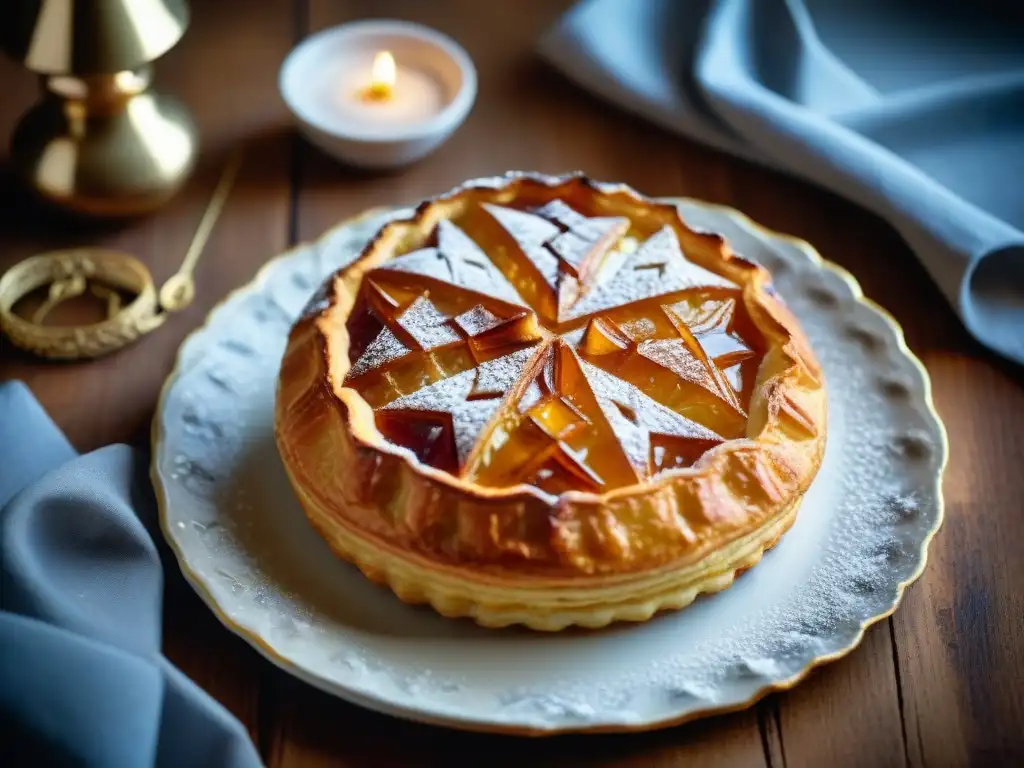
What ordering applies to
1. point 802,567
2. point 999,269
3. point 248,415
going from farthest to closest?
point 999,269 → point 248,415 → point 802,567

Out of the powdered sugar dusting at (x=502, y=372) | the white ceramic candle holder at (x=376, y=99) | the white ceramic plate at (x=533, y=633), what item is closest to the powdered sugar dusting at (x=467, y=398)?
the powdered sugar dusting at (x=502, y=372)

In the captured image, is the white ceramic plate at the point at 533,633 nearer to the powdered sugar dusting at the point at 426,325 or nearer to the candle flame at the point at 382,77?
the powdered sugar dusting at the point at 426,325

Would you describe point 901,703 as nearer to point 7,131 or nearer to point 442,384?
point 442,384

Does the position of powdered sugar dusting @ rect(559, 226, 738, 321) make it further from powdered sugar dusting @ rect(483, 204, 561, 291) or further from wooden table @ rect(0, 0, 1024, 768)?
wooden table @ rect(0, 0, 1024, 768)

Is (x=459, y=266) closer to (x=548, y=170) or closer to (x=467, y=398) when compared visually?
(x=467, y=398)

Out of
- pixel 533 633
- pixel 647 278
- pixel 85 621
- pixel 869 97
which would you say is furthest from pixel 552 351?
pixel 869 97

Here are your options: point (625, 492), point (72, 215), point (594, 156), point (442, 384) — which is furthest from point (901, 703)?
point (72, 215)
